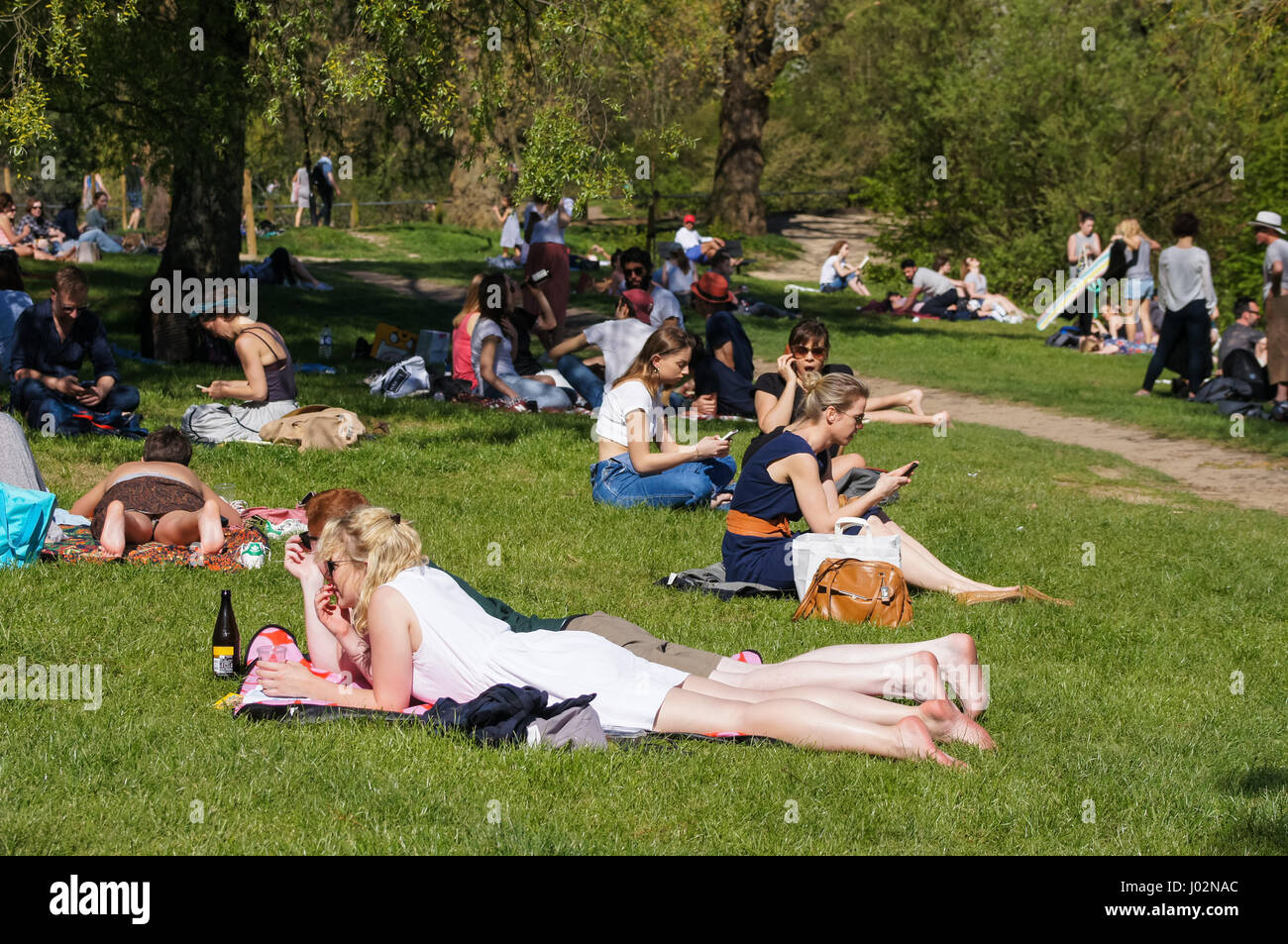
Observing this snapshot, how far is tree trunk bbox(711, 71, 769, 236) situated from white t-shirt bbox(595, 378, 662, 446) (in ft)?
74.5

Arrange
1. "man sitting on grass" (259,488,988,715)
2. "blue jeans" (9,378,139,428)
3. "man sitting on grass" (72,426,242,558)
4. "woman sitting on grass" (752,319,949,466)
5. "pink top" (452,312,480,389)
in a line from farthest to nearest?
1. "pink top" (452,312,480,389)
2. "blue jeans" (9,378,139,428)
3. "woman sitting on grass" (752,319,949,466)
4. "man sitting on grass" (72,426,242,558)
5. "man sitting on grass" (259,488,988,715)

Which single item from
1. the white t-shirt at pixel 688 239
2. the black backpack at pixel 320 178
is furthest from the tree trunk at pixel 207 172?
the black backpack at pixel 320 178

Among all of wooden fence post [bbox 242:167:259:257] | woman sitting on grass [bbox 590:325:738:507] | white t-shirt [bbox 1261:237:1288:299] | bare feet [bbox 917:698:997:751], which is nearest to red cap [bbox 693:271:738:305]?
woman sitting on grass [bbox 590:325:738:507]

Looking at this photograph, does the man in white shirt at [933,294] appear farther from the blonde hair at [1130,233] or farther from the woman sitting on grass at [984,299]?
the blonde hair at [1130,233]

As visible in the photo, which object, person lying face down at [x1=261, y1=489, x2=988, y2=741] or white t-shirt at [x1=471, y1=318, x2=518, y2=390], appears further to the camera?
white t-shirt at [x1=471, y1=318, x2=518, y2=390]

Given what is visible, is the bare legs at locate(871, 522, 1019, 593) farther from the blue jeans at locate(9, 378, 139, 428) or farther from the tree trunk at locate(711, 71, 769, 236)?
the tree trunk at locate(711, 71, 769, 236)

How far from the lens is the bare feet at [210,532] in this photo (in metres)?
7.93

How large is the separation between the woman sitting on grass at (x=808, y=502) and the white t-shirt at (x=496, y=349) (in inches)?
240

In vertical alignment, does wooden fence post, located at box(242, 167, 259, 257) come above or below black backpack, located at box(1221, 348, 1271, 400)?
above

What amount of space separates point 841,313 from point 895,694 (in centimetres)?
2049

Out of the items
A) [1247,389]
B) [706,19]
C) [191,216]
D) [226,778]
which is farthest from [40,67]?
[706,19]

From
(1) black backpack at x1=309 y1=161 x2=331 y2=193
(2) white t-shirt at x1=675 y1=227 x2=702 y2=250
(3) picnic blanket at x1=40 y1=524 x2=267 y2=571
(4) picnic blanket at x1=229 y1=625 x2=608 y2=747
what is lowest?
(3) picnic blanket at x1=40 y1=524 x2=267 y2=571

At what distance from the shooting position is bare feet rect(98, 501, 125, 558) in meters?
7.78
